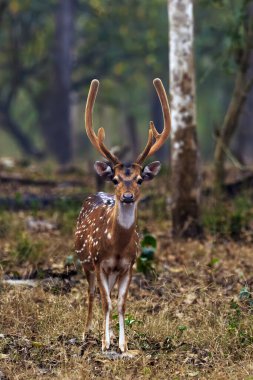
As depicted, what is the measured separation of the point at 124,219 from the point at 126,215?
1.8 inches

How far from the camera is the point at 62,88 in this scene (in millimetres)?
35312

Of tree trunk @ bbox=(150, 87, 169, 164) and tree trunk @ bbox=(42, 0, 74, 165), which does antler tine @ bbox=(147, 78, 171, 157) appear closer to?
tree trunk @ bbox=(42, 0, 74, 165)

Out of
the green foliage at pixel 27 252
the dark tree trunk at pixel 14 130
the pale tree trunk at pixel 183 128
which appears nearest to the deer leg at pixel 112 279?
the green foliage at pixel 27 252

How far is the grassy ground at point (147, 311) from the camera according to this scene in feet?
28.5

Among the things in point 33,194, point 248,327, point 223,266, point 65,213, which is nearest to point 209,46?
point 33,194

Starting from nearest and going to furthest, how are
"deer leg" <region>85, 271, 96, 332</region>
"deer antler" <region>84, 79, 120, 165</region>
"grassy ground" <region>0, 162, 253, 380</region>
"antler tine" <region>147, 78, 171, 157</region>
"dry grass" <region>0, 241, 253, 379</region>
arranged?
"dry grass" <region>0, 241, 253, 379</region> → "grassy ground" <region>0, 162, 253, 380</region> → "deer antler" <region>84, 79, 120, 165</region> → "antler tine" <region>147, 78, 171, 157</region> → "deer leg" <region>85, 271, 96, 332</region>

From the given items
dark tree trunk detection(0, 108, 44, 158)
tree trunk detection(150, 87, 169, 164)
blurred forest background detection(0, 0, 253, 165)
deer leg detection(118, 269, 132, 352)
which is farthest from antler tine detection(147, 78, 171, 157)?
tree trunk detection(150, 87, 169, 164)

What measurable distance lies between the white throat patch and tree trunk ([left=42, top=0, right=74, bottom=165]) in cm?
2655

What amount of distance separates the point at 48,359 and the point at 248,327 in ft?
6.89

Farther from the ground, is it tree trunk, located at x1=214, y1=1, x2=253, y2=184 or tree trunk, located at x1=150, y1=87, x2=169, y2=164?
tree trunk, located at x1=150, y1=87, x2=169, y2=164

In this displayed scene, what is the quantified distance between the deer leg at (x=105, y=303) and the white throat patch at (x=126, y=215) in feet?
1.80

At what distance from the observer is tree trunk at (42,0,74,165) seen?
115ft

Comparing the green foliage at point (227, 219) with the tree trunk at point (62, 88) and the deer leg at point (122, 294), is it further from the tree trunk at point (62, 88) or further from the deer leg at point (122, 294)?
the tree trunk at point (62, 88)

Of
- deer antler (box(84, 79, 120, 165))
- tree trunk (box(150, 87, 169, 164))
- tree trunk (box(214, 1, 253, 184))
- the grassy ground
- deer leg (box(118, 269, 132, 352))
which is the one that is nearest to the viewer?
the grassy ground
